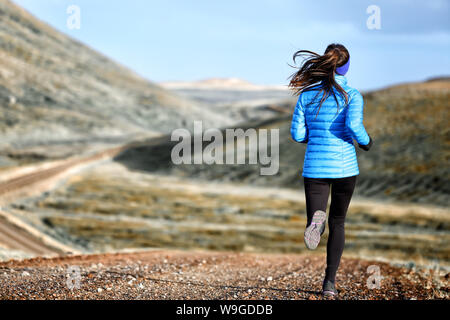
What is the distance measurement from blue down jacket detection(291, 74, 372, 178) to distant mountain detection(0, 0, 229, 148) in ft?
335

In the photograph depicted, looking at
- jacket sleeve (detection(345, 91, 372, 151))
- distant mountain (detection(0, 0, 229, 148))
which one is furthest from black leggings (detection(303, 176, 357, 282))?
distant mountain (detection(0, 0, 229, 148))

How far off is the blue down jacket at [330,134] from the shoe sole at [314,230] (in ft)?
1.74

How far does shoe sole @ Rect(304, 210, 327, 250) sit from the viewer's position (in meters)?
6.58

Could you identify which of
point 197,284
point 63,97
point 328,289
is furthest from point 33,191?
point 63,97

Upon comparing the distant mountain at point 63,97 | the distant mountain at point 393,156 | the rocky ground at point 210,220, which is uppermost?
the distant mountain at point 63,97

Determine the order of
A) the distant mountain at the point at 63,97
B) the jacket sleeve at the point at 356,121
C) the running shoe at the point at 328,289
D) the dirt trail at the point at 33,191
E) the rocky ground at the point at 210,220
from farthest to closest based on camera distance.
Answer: the distant mountain at the point at 63,97 → the rocky ground at the point at 210,220 → the dirt trail at the point at 33,191 → the running shoe at the point at 328,289 → the jacket sleeve at the point at 356,121

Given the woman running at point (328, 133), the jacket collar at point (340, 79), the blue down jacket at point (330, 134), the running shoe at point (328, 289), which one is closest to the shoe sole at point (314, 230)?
the woman running at point (328, 133)

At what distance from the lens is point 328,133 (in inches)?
263

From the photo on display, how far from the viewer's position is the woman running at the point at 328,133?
6.62m

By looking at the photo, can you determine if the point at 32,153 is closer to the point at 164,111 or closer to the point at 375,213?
the point at 375,213

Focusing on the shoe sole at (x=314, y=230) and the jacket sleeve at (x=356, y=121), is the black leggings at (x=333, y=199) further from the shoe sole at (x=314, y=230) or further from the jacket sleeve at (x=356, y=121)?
the jacket sleeve at (x=356, y=121)

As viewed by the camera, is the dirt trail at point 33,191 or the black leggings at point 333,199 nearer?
the black leggings at point 333,199

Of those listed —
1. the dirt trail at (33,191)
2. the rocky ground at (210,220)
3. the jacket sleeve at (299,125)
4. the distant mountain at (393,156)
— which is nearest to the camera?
the jacket sleeve at (299,125)
